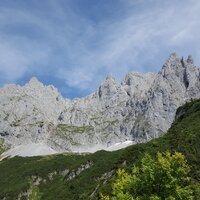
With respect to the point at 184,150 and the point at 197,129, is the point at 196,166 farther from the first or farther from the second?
the point at 197,129

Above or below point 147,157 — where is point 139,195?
below

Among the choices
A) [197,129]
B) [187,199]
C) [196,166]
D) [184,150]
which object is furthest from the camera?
[197,129]

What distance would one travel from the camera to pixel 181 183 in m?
32.6

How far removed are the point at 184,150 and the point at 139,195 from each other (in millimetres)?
146991

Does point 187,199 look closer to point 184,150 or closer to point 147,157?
point 147,157

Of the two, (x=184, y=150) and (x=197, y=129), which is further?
(x=197, y=129)

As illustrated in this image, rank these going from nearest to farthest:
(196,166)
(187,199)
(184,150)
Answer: (187,199)
(196,166)
(184,150)

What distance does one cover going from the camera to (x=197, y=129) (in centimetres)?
19762

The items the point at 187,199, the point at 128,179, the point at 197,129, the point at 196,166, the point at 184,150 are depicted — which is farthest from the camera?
the point at 197,129

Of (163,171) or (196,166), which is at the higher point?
(196,166)

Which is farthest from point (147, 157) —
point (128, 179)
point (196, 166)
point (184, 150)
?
point (184, 150)

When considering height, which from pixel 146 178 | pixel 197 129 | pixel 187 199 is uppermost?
pixel 197 129

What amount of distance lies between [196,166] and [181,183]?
120716mm

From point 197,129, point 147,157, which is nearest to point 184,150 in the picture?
point 197,129
